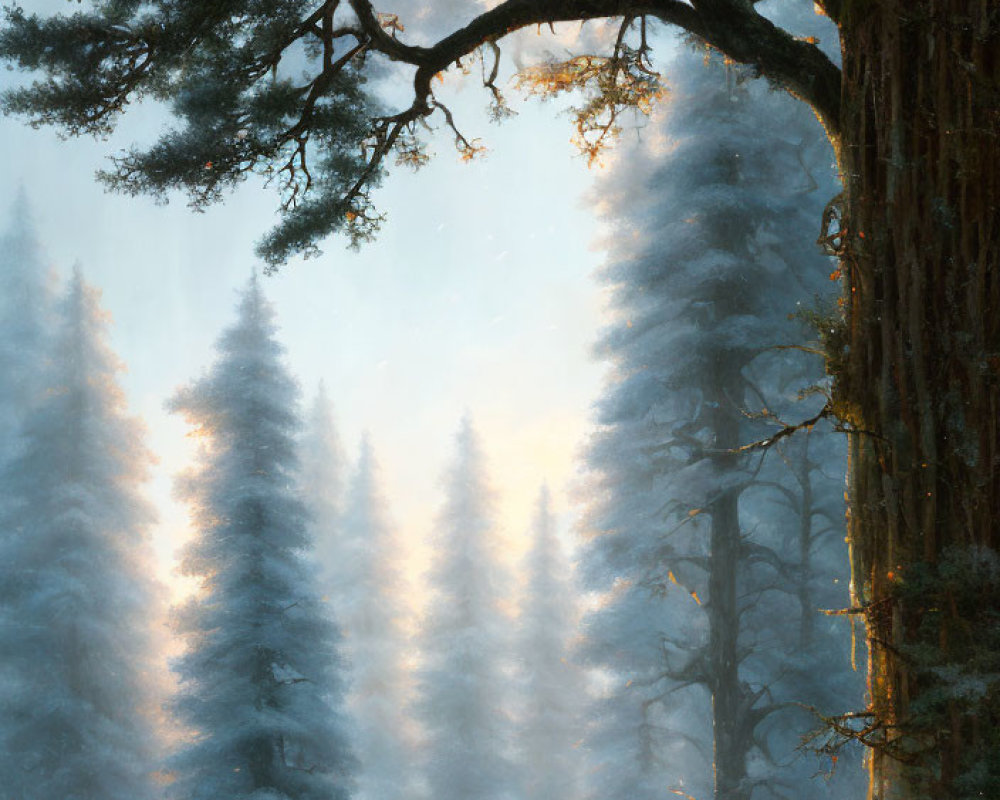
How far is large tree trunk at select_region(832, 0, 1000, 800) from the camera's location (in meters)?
2.53

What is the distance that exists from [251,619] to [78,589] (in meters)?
6.14

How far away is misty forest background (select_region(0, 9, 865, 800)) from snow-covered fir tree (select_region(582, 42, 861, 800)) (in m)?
0.04

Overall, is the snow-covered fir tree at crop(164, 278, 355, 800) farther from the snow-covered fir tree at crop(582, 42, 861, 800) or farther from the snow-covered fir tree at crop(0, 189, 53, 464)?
the snow-covered fir tree at crop(0, 189, 53, 464)

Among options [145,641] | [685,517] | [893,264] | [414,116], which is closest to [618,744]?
[685,517]

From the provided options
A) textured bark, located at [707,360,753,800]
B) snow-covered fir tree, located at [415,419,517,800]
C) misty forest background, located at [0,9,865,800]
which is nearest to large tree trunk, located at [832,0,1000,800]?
misty forest background, located at [0,9,865,800]

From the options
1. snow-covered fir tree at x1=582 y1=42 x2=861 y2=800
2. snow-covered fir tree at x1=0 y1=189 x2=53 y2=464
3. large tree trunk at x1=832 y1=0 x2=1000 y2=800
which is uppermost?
snow-covered fir tree at x1=0 y1=189 x2=53 y2=464

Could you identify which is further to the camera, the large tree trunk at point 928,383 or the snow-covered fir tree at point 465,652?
the snow-covered fir tree at point 465,652

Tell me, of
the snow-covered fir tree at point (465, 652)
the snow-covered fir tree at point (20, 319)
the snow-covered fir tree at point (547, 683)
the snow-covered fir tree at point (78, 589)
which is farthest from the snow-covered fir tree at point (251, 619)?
the snow-covered fir tree at point (547, 683)

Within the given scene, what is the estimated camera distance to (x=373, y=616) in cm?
3050

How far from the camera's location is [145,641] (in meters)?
19.3

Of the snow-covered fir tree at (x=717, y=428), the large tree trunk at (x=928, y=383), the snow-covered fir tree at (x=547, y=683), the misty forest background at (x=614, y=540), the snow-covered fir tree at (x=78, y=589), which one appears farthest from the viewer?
the snow-covered fir tree at (x=547, y=683)

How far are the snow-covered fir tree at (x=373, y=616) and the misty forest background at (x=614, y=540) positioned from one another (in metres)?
10.1

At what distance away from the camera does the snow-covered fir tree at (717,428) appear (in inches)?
438

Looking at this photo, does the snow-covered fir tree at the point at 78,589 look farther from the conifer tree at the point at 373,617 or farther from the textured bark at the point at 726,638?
the textured bark at the point at 726,638
